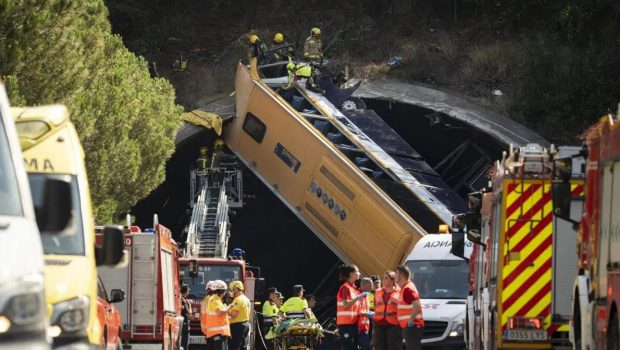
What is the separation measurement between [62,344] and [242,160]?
27.4m

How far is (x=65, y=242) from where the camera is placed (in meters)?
13.3

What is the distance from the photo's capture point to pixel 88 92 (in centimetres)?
3125

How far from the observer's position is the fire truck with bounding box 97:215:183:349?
76.2 ft

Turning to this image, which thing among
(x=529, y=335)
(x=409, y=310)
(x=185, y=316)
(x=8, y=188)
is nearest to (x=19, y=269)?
(x=8, y=188)

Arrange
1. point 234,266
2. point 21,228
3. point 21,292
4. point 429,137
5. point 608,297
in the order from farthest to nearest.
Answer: point 429,137 < point 234,266 < point 608,297 < point 21,228 < point 21,292

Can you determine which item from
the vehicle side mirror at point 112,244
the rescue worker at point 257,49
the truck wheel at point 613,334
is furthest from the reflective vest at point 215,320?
the rescue worker at point 257,49

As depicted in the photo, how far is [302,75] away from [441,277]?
13255 mm

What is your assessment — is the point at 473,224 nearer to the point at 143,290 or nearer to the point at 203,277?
the point at 143,290

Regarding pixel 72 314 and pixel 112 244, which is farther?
pixel 112 244

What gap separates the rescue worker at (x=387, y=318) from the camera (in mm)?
21531

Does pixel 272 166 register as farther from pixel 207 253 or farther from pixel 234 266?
pixel 234 266

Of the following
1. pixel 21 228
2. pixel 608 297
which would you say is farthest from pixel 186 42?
pixel 21 228

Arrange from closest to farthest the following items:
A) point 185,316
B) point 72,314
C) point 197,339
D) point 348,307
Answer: point 72,314
point 348,307
point 185,316
point 197,339

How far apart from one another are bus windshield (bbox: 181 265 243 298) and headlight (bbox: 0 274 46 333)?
2160cm
